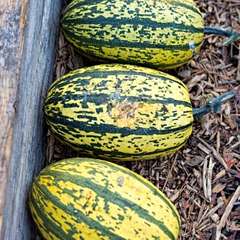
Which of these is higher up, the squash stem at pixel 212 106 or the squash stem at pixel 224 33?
the squash stem at pixel 224 33

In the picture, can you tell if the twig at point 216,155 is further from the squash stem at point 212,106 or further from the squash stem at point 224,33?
the squash stem at point 224,33

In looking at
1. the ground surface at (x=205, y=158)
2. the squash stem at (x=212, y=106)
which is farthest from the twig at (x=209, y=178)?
the squash stem at (x=212, y=106)

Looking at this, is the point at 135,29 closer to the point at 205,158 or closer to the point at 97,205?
the point at 205,158

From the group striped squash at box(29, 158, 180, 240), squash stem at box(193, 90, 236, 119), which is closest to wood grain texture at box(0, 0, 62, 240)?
striped squash at box(29, 158, 180, 240)

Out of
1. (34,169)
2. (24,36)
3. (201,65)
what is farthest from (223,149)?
(24,36)

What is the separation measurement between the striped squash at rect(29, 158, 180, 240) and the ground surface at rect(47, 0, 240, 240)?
0.93 ft

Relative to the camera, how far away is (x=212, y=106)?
2.00m

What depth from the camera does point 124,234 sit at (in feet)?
5.31

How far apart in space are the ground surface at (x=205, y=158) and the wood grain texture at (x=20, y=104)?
184mm

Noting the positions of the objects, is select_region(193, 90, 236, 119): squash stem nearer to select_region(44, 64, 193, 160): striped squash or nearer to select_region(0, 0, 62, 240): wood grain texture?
select_region(44, 64, 193, 160): striped squash

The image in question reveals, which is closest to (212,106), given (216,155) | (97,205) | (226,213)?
(216,155)

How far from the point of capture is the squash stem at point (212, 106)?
6.51 ft

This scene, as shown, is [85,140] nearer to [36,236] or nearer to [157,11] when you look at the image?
[36,236]

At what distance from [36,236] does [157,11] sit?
75cm
